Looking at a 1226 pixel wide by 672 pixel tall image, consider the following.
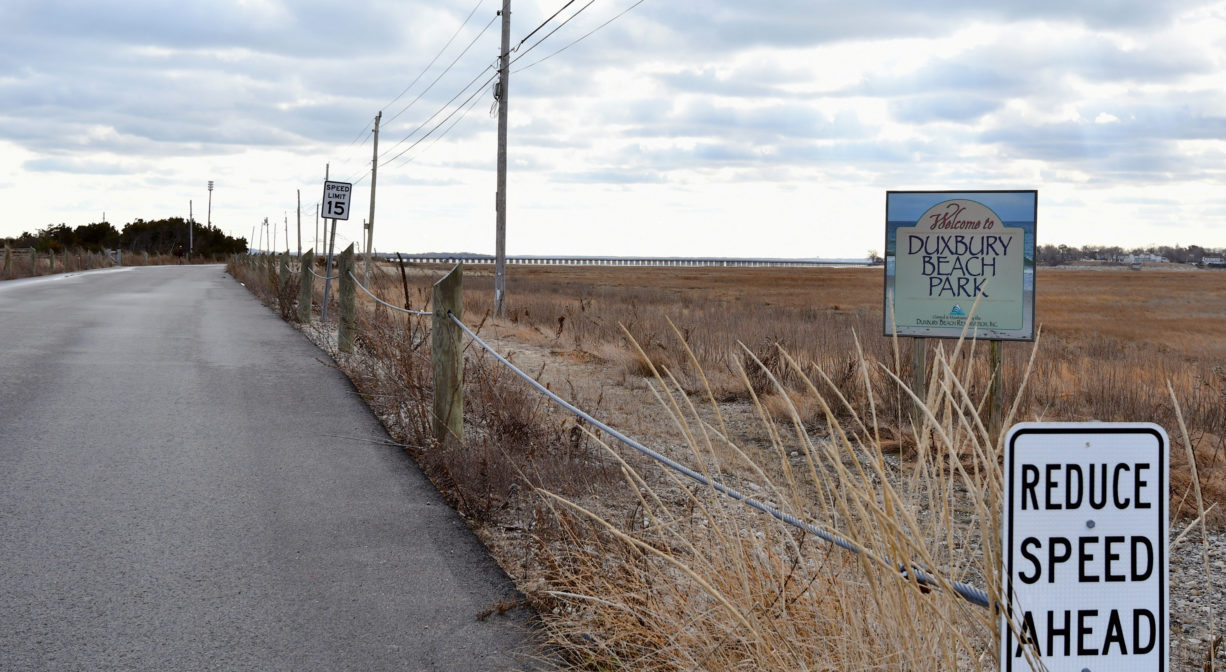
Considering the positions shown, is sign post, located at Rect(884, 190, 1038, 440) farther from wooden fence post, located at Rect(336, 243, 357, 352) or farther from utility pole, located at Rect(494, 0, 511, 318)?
utility pole, located at Rect(494, 0, 511, 318)

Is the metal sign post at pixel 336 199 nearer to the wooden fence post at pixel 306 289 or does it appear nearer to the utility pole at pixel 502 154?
the wooden fence post at pixel 306 289

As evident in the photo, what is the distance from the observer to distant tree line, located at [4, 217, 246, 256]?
292 ft

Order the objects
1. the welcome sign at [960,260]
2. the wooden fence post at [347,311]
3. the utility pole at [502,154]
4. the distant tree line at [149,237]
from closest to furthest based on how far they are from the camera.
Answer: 1. the welcome sign at [960,260]
2. the wooden fence post at [347,311]
3. the utility pole at [502,154]
4. the distant tree line at [149,237]

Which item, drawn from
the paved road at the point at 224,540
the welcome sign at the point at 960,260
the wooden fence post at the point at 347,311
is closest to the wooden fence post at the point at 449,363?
the paved road at the point at 224,540

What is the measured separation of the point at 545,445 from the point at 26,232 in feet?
305

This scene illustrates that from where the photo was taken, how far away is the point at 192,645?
3.79m

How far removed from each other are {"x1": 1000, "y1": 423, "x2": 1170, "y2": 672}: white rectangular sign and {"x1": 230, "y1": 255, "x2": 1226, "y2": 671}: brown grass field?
10 cm

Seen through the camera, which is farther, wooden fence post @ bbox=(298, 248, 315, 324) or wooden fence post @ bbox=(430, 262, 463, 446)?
wooden fence post @ bbox=(298, 248, 315, 324)

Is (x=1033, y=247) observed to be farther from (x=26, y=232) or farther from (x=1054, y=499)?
(x=26, y=232)

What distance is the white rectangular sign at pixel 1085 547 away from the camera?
1874 millimetres

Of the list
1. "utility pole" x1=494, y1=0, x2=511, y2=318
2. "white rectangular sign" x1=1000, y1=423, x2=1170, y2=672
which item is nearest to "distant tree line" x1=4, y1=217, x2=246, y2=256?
"utility pole" x1=494, y1=0, x2=511, y2=318

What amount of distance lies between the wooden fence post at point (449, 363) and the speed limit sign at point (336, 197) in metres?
13.9

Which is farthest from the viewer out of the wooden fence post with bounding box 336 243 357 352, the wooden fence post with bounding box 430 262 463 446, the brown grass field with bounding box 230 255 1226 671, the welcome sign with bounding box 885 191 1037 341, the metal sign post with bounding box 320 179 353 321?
the metal sign post with bounding box 320 179 353 321

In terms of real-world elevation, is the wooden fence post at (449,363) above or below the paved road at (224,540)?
above
